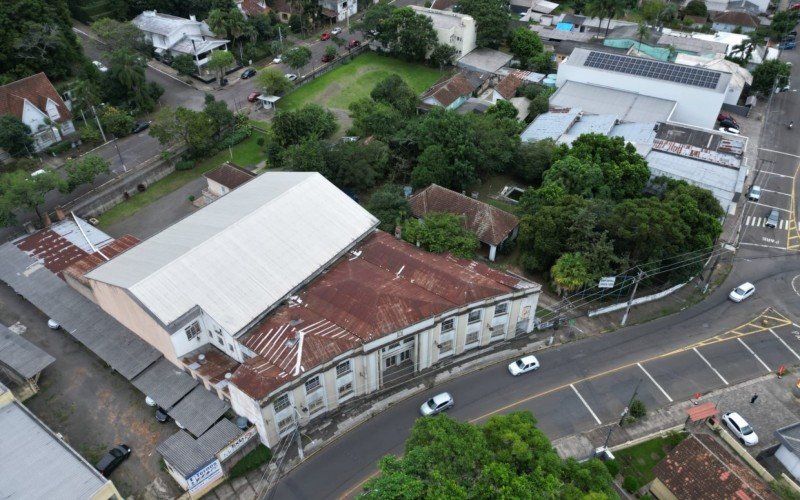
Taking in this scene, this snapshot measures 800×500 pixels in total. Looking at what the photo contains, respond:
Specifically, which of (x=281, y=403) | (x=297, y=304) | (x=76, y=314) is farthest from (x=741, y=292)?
(x=76, y=314)

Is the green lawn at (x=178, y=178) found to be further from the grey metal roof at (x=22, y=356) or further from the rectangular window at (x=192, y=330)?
the rectangular window at (x=192, y=330)

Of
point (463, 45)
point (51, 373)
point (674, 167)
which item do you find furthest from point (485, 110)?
point (51, 373)

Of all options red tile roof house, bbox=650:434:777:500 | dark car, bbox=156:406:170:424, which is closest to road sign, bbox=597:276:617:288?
red tile roof house, bbox=650:434:777:500

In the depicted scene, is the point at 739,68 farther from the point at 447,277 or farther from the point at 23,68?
the point at 23,68

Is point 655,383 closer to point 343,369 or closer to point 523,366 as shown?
point 523,366

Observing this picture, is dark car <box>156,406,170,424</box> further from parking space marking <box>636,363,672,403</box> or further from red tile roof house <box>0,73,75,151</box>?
red tile roof house <box>0,73,75,151</box>

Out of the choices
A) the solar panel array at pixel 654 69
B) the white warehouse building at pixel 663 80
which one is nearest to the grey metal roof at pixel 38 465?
the white warehouse building at pixel 663 80
